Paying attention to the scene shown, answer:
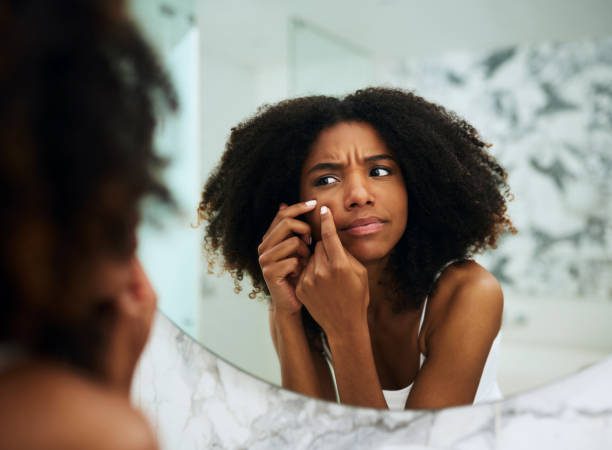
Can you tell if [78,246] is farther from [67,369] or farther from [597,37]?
[597,37]

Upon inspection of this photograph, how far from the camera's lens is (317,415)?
1.65 feet

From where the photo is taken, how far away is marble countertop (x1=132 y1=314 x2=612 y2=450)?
1.43 ft

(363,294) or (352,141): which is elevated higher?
(352,141)

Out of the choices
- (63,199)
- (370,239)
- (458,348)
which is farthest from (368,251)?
(63,199)

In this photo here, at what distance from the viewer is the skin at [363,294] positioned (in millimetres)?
445

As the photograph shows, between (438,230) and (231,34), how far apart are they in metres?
0.30

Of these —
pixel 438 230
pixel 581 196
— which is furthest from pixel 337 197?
pixel 581 196

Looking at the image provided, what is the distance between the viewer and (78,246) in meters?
0.25

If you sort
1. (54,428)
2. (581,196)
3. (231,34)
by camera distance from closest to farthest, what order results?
(54,428) → (581,196) → (231,34)

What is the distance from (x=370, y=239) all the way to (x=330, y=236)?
1.5 inches

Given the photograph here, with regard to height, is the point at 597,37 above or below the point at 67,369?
above

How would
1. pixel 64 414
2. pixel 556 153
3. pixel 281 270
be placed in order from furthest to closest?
pixel 281 270
pixel 556 153
pixel 64 414

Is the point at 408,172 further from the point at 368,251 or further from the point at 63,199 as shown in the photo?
the point at 63,199

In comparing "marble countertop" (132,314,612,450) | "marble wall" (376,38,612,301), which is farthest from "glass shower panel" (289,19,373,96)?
"marble countertop" (132,314,612,450)
